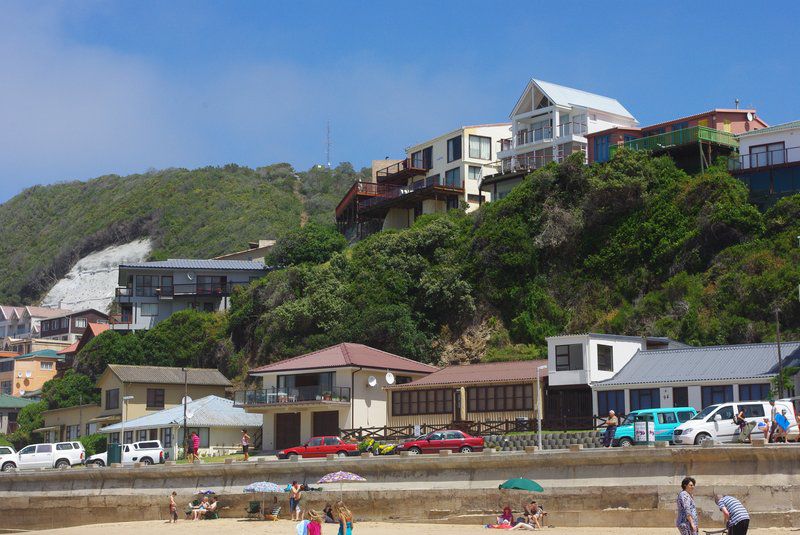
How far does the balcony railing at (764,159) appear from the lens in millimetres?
60500

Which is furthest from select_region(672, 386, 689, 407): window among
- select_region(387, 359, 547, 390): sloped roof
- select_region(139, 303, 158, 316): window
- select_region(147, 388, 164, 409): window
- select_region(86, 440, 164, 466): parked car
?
select_region(139, 303, 158, 316): window

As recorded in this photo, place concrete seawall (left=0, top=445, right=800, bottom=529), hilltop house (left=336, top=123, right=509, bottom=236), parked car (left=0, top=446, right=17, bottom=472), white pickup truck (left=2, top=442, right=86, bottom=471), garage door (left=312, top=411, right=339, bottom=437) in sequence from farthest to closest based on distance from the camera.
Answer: hilltop house (left=336, top=123, right=509, bottom=236), garage door (left=312, top=411, right=339, bottom=437), white pickup truck (left=2, top=442, right=86, bottom=471), parked car (left=0, top=446, right=17, bottom=472), concrete seawall (left=0, top=445, right=800, bottom=529)

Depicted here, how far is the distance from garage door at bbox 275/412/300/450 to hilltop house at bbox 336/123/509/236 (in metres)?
30.2

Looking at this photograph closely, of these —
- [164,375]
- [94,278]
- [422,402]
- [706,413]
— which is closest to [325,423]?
[422,402]

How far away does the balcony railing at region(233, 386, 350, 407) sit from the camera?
175ft

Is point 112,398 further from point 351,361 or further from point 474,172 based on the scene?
point 474,172

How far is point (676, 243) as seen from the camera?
59.2 metres

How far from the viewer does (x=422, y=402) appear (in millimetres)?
52031

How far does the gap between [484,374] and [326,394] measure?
8.28 metres

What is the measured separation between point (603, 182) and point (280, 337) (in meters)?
23.0

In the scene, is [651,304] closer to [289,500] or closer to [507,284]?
[507,284]

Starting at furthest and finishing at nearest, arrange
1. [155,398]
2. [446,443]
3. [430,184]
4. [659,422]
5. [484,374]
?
[430,184] < [155,398] < [484,374] < [446,443] < [659,422]

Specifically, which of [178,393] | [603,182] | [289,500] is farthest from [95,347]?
[289,500]

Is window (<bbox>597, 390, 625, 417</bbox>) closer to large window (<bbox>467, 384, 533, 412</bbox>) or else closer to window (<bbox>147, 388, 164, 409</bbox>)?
large window (<bbox>467, 384, 533, 412</bbox>)
